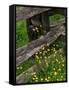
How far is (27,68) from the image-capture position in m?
2.46

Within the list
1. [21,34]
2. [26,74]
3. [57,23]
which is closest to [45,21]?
[57,23]

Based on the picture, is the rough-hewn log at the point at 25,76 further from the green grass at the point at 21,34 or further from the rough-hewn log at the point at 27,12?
the rough-hewn log at the point at 27,12

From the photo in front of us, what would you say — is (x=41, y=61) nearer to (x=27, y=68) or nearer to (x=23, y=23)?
(x=27, y=68)

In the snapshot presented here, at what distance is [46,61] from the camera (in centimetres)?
254

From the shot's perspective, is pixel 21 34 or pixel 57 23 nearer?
pixel 21 34

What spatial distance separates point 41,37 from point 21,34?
0.59ft

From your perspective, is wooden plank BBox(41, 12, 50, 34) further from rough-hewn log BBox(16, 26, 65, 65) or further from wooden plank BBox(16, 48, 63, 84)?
wooden plank BBox(16, 48, 63, 84)

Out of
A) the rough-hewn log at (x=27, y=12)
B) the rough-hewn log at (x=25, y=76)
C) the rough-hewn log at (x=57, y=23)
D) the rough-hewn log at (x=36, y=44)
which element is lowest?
the rough-hewn log at (x=25, y=76)

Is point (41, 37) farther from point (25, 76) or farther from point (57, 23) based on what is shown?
point (25, 76)

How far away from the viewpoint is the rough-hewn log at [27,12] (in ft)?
7.96

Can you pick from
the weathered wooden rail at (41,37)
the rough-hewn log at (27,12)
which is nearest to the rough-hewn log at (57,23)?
the weathered wooden rail at (41,37)
